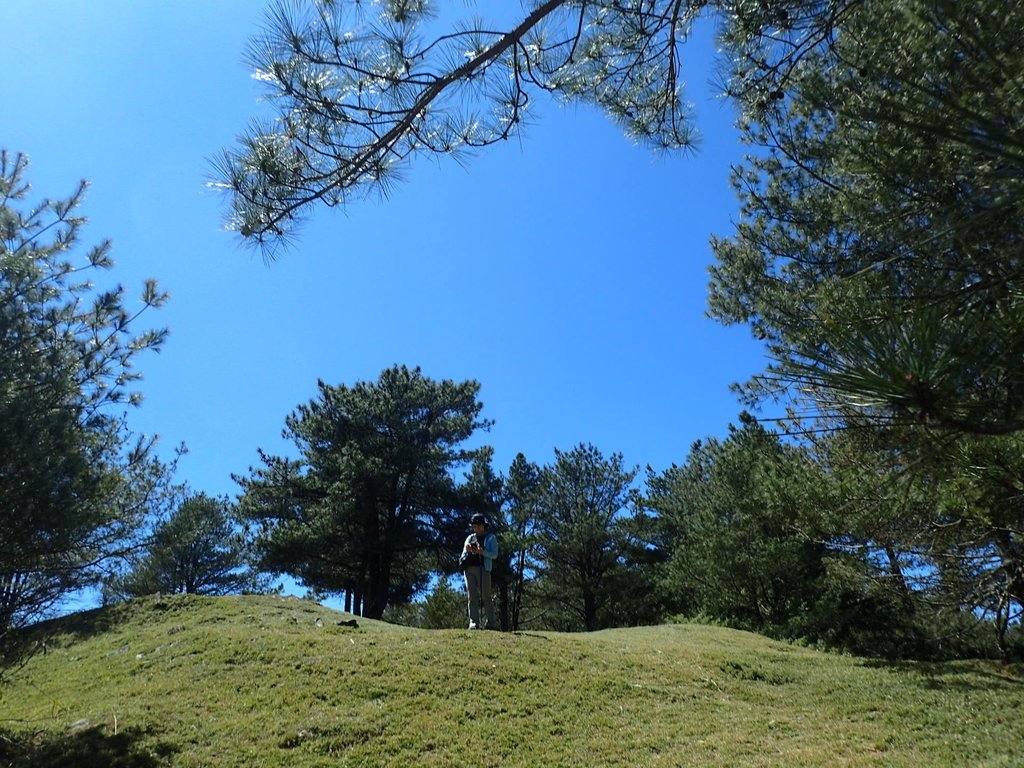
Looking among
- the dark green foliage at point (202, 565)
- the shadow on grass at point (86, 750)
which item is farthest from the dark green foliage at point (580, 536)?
the shadow on grass at point (86, 750)

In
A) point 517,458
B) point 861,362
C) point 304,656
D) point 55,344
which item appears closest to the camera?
point 861,362

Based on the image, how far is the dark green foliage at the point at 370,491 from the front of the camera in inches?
731

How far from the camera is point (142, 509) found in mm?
6547

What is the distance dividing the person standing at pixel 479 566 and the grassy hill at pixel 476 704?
70 cm

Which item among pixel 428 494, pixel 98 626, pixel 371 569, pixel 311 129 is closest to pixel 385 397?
pixel 428 494

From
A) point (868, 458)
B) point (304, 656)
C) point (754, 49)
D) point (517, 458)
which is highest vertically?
point (517, 458)

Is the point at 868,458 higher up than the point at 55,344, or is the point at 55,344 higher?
the point at 55,344

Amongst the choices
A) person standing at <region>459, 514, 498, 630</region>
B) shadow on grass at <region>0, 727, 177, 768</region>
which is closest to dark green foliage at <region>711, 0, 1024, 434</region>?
person standing at <region>459, 514, 498, 630</region>

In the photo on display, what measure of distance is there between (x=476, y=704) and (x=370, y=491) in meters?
13.9

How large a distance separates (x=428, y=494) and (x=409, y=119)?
17399mm

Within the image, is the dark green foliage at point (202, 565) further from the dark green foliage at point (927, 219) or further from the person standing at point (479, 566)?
the dark green foliage at point (927, 219)

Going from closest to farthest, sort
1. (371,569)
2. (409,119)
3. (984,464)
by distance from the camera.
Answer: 1. (984,464)
2. (409,119)
3. (371,569)

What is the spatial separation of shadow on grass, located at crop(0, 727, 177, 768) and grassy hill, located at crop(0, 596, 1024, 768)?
20mm

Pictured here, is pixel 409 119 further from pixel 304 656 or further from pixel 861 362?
pixel 304 656
